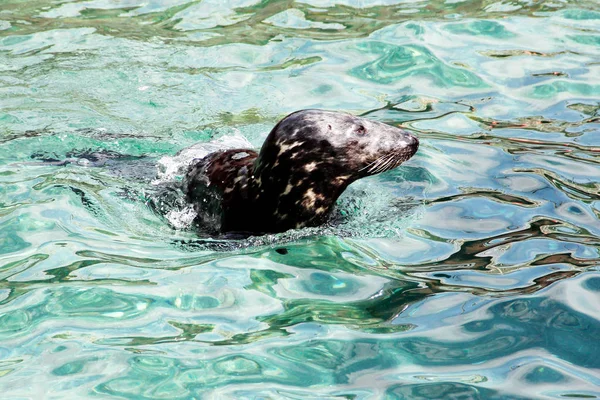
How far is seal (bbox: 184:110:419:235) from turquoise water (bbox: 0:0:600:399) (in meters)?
0.23

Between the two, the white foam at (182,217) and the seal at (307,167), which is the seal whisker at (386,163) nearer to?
the seal at (307,167)

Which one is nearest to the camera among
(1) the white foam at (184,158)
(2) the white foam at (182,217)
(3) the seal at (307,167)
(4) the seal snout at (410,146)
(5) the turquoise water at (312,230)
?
(5) the turquoise water at (312,230)

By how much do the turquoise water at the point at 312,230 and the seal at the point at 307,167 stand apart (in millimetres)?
229

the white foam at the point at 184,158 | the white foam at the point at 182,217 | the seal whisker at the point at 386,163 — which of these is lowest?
the white foam at the point at 182,217

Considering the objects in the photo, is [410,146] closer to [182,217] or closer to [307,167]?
[307,167]

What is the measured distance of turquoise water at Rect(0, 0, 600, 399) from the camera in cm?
411

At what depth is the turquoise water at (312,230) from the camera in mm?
4113

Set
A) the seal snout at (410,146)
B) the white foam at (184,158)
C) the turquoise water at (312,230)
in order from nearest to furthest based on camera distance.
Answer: the turquoise water at (312,230), the seal snout at (410,146), the white foam at (184,158)

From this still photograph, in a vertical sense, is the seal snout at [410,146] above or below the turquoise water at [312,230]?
above

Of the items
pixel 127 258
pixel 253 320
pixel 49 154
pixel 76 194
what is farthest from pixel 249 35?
pixel 253 320

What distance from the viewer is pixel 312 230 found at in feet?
18.6

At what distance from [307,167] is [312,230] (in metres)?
0.43

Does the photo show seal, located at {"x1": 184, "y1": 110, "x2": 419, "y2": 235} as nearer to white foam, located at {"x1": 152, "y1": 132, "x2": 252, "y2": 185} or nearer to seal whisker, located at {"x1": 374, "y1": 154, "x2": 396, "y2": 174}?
seal whisker, located at {"x1": 374, "y1": 154, "x2": 396, "y2": 174}

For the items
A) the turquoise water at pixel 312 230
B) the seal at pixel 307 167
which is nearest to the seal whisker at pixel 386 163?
the seal at pixel 307 167
